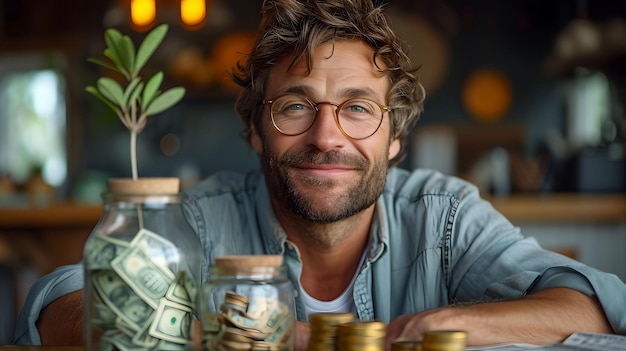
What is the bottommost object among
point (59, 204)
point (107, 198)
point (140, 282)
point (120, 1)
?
point (59, 204)

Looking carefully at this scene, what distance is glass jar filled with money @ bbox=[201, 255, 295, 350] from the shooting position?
108 cm

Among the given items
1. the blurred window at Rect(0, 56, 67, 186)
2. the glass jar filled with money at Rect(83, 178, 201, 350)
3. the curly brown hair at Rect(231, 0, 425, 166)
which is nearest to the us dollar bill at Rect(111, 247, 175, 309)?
the glass jar filled with money at Rect(83, 178, 201, 350)

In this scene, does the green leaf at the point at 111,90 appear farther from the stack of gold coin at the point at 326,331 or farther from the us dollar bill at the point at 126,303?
the stack of gold coin at the point at 326,331

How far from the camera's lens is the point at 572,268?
1589 millimetres

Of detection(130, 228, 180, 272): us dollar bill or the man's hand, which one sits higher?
detection(130, 228, 180, 272): us dollar bill

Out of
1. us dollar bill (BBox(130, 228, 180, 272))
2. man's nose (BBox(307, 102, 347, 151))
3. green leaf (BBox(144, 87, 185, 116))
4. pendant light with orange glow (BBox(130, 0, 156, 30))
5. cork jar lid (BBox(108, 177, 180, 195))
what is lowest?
us dollar bill (BBox(130, 228, 180, 272))

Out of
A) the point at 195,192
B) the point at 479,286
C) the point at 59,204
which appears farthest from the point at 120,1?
the point at 479,286

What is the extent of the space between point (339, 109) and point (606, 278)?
62cm

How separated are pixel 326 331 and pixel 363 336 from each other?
90 mm

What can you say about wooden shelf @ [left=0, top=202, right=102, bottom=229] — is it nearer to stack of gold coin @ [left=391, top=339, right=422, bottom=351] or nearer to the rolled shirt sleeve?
the rolled shirt sleeve

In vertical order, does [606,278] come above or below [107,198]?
below

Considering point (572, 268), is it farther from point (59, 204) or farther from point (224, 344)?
point (59, 204)

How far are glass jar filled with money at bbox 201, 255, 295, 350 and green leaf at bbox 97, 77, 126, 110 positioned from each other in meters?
0.27

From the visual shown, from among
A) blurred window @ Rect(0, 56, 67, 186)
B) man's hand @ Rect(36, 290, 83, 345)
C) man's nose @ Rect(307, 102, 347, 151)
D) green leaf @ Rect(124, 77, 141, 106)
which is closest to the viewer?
green leaf @ Rect(124, 77, 141, 106)
